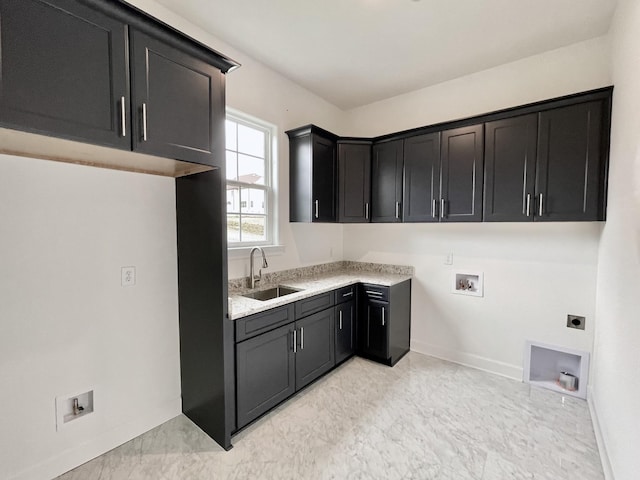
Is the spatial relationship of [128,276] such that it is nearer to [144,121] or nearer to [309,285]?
[144,121]

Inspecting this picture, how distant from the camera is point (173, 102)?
62.1 inches

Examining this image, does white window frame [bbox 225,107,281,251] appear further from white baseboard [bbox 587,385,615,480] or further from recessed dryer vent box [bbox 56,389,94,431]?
white baseboard [bbox 587,385,615,480]

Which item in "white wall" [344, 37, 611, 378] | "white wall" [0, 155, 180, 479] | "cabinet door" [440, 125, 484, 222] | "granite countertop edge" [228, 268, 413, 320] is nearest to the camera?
"white wall" [0, 155, 180, 479]

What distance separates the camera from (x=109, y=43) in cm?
133

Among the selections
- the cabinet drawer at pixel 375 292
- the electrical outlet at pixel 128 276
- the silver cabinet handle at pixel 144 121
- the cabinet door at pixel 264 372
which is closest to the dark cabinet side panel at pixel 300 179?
the cabinet drawer at pixel 375 292

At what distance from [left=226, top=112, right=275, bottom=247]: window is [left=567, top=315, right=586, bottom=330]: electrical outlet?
9.07 ft

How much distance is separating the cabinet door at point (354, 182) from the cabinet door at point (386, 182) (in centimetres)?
7

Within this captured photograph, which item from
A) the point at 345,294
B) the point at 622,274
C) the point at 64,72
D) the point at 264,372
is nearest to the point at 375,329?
the point at 345,294

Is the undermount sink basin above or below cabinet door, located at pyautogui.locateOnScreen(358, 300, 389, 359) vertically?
above

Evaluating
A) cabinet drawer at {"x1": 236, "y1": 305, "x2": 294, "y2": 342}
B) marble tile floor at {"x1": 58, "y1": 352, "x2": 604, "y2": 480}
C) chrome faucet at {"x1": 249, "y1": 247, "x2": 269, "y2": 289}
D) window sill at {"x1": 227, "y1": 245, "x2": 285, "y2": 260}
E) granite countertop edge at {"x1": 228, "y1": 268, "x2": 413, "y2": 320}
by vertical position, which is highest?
window sill at {"x1": 227, "y1": 245, "x2": 285, "y2": 260}

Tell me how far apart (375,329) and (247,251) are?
1523mm

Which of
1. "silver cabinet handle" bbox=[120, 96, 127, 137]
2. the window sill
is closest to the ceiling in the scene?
"silver cabinet handle" bbox=[120, 96, 127, 137]

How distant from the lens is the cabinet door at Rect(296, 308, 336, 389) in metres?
2.40

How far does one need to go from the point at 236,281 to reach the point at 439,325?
2211mm
